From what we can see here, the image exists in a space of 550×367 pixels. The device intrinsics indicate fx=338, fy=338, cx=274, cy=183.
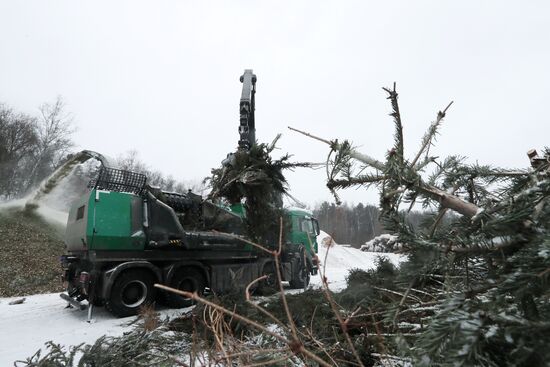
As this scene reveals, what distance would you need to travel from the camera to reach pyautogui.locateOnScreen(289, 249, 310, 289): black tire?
1104 centimetres

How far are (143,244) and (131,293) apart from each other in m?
1.07

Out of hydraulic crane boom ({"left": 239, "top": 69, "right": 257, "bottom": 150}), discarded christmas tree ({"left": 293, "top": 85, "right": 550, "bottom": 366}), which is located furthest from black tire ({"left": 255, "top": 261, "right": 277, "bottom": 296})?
discarded christmas tree ({"left": 293, "top": 85, "right": 550, "bottom": 366})

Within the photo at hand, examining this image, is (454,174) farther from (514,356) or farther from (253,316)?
(253,316)

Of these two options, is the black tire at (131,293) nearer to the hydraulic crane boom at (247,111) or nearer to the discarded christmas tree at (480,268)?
the hydraulic crane boom at (247,111)

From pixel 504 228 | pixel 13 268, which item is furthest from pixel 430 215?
pixel 13 268

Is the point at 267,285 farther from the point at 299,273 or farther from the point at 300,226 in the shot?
the point at 300,226

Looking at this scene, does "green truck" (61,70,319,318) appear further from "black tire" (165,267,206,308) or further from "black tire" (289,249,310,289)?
"black tire" (289,249,310,289)

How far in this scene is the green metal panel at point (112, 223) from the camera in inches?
276

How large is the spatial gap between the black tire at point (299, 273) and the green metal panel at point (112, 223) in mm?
5153

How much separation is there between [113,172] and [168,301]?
3267 millimetres

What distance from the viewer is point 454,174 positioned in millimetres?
1804

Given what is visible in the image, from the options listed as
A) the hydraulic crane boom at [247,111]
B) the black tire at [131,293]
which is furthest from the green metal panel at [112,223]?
the hydraulic crane boom at [247,111]

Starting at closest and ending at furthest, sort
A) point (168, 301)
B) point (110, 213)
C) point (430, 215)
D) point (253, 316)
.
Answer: point (430, 215) < point (253, 316) < point (110, 213) < point (168, 301)

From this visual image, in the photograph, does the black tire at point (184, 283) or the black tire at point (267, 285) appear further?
the black tire at point (267, 285)
